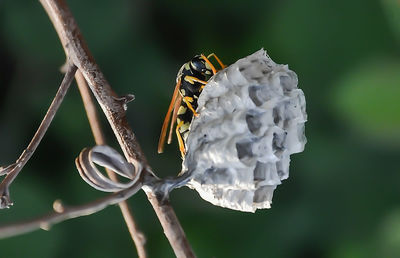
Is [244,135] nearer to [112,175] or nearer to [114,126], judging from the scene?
[114,126]

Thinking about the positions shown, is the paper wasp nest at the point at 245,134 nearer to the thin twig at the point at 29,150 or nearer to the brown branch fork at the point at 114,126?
the brown branch fork at the point at 114,126

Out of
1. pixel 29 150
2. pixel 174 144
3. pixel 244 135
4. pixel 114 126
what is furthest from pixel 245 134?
pixel 174 144

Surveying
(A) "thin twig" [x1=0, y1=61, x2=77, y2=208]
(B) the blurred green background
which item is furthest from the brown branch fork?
(B) the blurred green background

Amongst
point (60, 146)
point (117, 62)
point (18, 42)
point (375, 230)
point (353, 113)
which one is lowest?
point (375, 230)

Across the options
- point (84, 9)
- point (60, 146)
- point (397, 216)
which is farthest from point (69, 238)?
point (397, 216)

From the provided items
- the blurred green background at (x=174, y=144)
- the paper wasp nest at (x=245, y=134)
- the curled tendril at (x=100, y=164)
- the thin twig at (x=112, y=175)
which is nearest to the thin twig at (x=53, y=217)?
the curled tendril at (x=100, y=164)

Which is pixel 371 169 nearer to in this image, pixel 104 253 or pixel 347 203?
pixel 347 203

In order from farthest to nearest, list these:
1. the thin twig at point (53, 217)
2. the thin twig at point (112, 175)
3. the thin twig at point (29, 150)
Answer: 1. the thin twig at point (112, 175)
2. the thin twig at point (29, 150)
3. the thin twig at point (53, 217)
